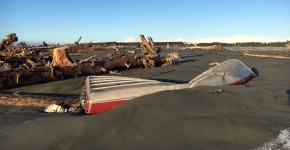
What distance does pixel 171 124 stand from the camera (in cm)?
271

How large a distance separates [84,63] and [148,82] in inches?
167

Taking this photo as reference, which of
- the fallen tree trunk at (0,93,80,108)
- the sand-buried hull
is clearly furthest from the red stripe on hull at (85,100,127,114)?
the fallen tree trunk at (0,93,80,108)

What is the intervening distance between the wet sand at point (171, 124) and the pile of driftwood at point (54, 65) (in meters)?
2.92

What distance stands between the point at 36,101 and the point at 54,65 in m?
3.31

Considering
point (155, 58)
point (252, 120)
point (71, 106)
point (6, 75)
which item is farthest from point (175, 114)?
point (155, 58)

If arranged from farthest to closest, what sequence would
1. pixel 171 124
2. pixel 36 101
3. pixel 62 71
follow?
pixel 62 71 < pixel 36 101 < pixel 171 124

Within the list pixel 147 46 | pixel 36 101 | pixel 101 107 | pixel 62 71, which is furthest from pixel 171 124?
pixel 147 46

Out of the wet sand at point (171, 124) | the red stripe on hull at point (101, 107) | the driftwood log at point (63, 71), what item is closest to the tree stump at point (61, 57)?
the driftwood log at point (63, 71)

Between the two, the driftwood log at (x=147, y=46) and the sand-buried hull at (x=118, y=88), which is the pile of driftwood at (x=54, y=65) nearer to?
the driftwood log at (x=147, y=46)

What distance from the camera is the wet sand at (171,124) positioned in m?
2.37

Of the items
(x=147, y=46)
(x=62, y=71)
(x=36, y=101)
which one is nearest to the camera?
(x=36, y=101)

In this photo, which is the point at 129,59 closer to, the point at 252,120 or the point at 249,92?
the point at 249,92

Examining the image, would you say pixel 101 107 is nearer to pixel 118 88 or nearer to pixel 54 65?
pixel 118 88

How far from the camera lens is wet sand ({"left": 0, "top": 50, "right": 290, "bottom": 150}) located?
237 centimetres
